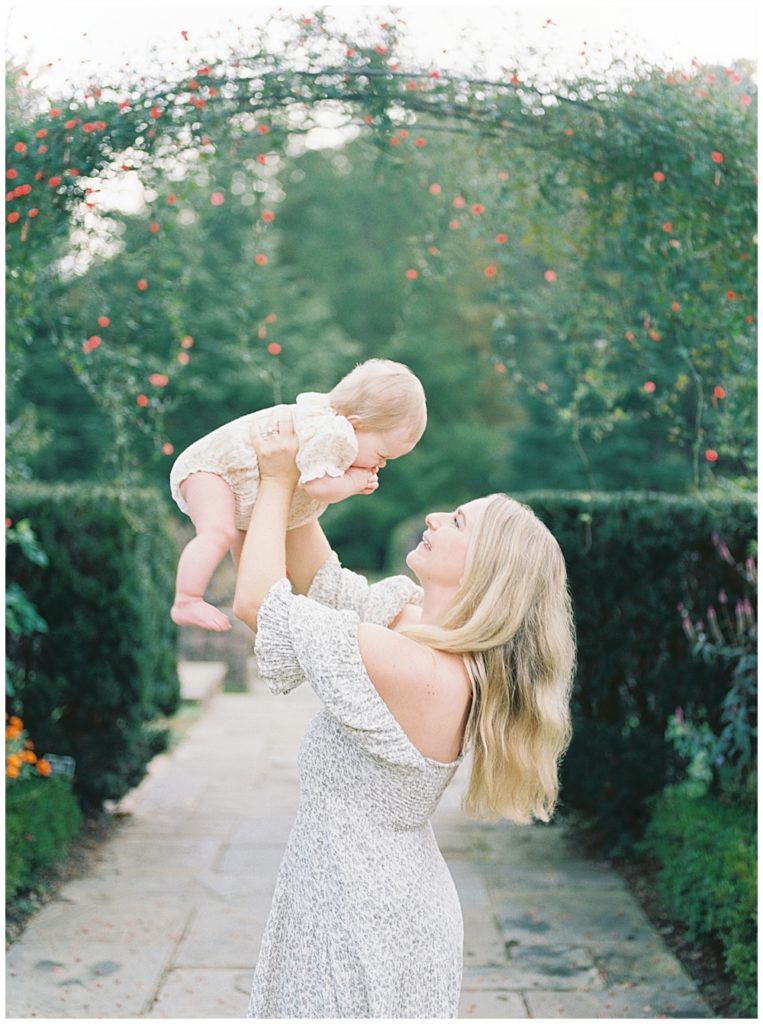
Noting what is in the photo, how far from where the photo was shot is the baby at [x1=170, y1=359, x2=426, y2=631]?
213 centimetres

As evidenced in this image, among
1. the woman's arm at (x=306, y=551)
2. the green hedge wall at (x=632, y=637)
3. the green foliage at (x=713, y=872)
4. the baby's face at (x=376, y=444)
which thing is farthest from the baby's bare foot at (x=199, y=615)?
the green hedge wall at (x=632, y=637)

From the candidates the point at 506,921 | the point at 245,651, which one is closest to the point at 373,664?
the point at 506,921

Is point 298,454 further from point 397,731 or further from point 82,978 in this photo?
point 82,978

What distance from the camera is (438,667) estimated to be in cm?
206

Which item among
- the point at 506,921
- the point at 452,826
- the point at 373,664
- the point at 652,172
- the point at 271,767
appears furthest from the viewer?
the point at 271,767

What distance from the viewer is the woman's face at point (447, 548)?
215 centimetres

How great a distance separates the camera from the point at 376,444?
2.30 metres

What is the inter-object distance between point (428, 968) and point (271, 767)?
5.09m

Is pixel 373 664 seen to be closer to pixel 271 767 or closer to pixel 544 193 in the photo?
pixel 544 193

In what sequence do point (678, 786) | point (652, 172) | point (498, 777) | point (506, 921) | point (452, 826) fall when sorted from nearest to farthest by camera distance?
point (498, 777)
point (652, 172)
point (506, 921)
point (678, 786)
point (452, 826)

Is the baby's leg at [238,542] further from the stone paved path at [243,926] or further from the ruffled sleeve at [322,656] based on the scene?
the stone paved path at [243,926]

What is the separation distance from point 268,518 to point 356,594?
1.33ft

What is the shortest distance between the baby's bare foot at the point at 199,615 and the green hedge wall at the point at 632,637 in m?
3.03

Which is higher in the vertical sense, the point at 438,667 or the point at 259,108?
the point at 259,108
